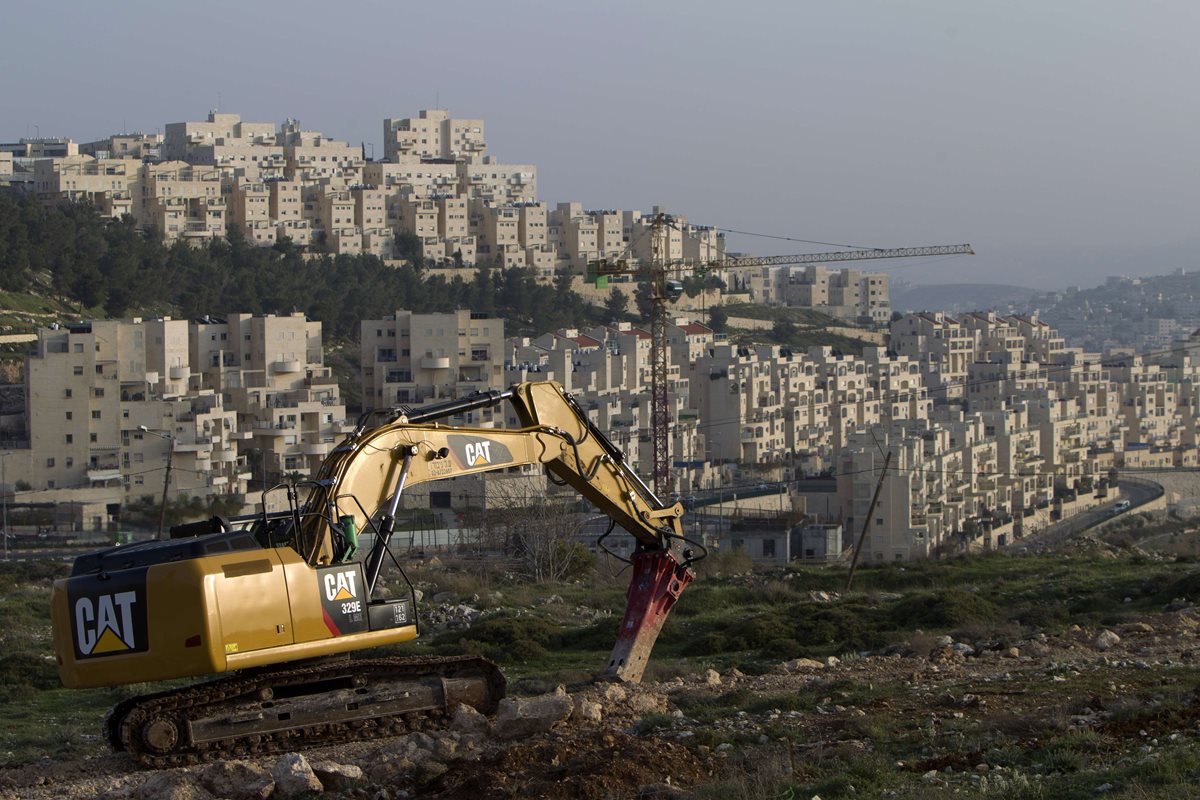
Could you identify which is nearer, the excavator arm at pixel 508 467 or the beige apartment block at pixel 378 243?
the excavator arm at pixel 508 467

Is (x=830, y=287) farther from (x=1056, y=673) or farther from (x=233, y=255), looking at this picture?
(x=1056, y=673)

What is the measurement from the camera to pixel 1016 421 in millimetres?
76500

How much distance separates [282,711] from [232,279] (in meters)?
79.0

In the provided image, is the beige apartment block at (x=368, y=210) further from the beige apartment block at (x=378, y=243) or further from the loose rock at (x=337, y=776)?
the loose rock at (x=337, y=776)

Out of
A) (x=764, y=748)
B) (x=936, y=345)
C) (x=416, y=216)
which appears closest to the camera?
(x=764, y=748)

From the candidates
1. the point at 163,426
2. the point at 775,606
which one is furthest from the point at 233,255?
the point at 775,606

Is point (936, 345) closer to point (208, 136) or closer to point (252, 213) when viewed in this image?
point (252, 213)

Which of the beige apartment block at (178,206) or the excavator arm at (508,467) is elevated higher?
the beige apartment block at (178,206)

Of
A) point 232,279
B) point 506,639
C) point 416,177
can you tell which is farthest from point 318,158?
point 506,639

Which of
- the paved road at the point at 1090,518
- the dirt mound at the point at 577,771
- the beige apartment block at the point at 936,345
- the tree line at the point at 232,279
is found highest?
the tree line at the point at 232,279

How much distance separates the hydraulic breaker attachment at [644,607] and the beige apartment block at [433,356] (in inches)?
2165

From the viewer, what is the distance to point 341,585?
10.1 meters

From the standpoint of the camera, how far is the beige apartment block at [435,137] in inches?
5989

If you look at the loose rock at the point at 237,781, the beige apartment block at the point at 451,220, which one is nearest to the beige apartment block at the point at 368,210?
the beige apartment block at the point at 451,220
